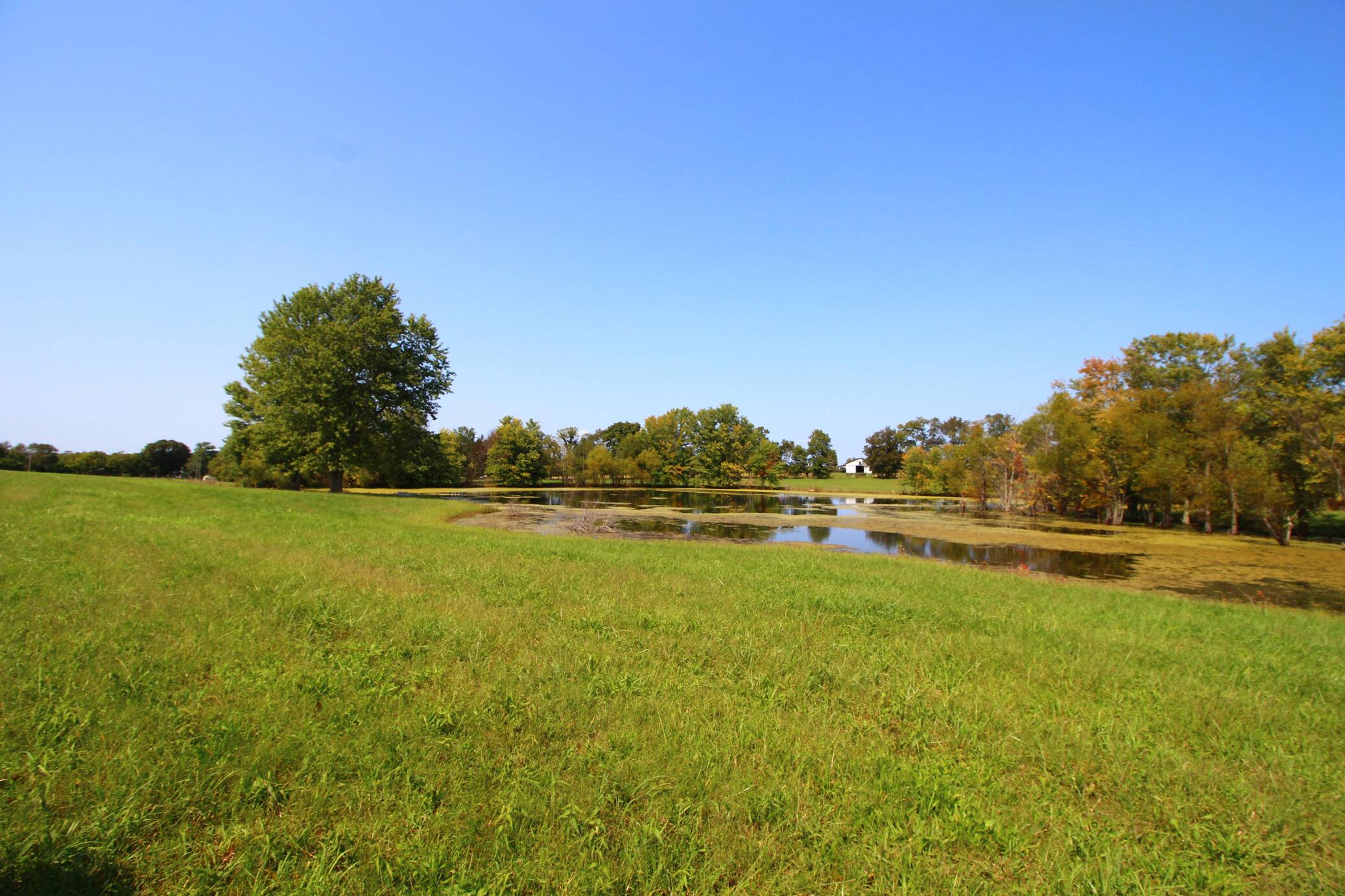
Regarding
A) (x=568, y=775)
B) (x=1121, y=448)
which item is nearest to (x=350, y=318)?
(x=568, y=775)

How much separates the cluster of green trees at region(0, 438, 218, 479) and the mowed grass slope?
6258 centimetres

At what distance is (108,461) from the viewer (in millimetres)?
77250

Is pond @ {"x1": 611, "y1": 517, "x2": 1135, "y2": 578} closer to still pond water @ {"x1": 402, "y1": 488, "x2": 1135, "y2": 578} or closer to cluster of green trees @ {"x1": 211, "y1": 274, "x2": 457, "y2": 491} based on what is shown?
still pond water @ {"x1": 402, "y1": 488, "x2": 1135, "y2": 578}

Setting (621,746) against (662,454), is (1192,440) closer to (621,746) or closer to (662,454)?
(621,746)

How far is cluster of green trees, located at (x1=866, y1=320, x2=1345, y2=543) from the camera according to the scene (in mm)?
31750

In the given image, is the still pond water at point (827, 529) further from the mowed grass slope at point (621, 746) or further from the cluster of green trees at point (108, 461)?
the cluster of green trees at point (108, 461)

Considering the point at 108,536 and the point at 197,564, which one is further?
the point at 108,536

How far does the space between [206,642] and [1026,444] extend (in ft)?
196

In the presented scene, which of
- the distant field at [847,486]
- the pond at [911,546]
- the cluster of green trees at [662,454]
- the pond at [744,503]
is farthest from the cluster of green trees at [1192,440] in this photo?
the cluster of green trees at [662,454]

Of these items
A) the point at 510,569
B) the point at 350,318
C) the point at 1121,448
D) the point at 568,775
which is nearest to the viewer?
the point at 568,775

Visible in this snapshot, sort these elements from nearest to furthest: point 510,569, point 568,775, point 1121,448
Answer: point 568,775 → point 510,569 → point 1121,448

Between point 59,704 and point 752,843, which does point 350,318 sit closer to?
point 59,704

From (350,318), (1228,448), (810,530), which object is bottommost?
(810,530)

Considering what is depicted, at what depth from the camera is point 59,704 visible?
4395 mm
